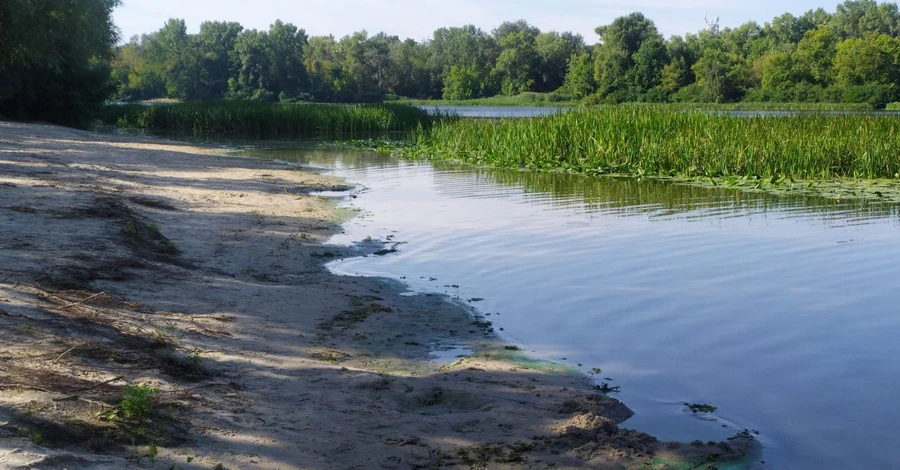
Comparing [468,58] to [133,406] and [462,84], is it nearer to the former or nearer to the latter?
[462,84]

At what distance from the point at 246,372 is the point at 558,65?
375ft

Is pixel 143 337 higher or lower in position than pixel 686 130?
lower

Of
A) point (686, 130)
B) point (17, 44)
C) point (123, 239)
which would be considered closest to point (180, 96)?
point (17, 44)

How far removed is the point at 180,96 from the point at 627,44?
49.2 m

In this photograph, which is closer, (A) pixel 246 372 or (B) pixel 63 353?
(B) pixel 63 353

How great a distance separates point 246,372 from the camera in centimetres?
533

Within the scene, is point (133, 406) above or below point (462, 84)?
below

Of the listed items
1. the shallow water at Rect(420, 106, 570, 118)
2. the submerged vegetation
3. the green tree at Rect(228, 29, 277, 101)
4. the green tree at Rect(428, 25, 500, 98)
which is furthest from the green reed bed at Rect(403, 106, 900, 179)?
the green tree at Rect(428, 25, 500, 98)

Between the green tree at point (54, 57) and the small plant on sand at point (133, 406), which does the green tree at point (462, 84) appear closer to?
the green tree at point (54, 57)

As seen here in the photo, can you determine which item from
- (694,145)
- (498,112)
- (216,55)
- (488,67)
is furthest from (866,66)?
(216,55)

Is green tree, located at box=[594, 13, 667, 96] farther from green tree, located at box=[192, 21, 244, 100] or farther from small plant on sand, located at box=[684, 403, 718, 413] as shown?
small plant on sand, located at box=[684, 403, 718, 413]

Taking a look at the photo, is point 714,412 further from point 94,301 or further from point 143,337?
point 94,301

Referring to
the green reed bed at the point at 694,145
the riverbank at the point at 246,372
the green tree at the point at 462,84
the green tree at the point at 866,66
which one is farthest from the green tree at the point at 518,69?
the riverbank at the point at 246,372

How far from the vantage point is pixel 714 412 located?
5.31m
